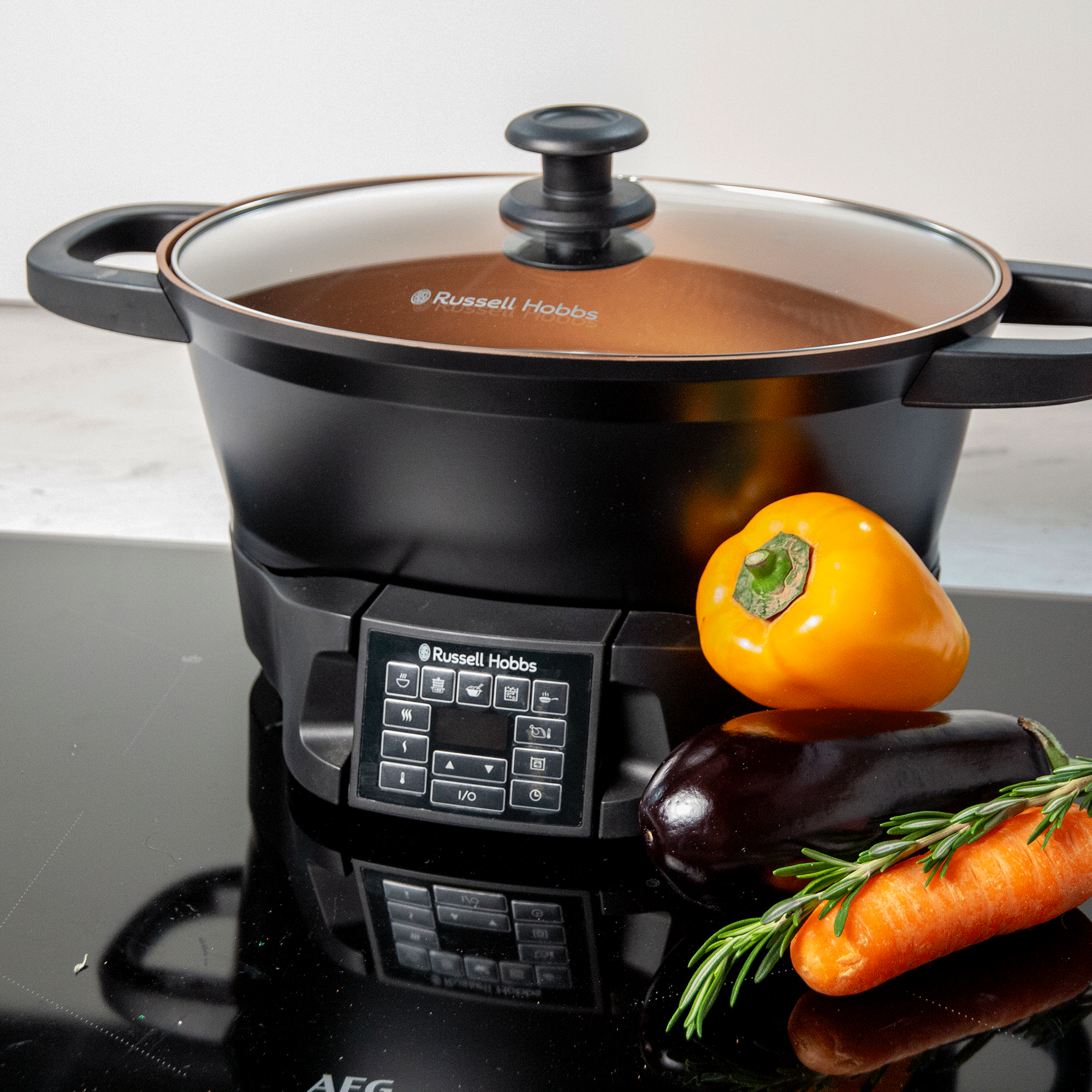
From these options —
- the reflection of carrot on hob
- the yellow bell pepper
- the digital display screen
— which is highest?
the yellow bell pepper

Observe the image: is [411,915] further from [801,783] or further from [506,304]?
[506,304]

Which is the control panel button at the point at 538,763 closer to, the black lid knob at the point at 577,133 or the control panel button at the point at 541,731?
the control panel button at the point at 541,731

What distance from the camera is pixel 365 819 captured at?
2.51ft

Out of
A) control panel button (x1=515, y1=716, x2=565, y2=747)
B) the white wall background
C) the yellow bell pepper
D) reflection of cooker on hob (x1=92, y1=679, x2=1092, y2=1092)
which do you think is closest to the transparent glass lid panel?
the yellow bell pepper

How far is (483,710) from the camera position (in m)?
0.68

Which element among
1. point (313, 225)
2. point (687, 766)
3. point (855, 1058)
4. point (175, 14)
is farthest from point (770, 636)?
point (175, 14)

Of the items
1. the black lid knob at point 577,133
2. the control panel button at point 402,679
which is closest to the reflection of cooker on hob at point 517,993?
the control panel button at point 402,679

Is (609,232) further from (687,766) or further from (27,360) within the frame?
(27,360)

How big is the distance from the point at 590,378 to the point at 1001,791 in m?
0.30

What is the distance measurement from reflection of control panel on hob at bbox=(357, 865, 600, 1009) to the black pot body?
178 millimetres

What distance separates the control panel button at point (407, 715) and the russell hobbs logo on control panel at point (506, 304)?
0.76 feet

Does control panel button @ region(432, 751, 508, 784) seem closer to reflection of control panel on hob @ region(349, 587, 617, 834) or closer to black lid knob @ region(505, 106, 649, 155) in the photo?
reflection of control panel on hob @ region(349, 587, 617, 834)

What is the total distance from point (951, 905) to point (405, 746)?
1.01 ft

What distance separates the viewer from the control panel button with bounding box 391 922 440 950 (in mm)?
673
